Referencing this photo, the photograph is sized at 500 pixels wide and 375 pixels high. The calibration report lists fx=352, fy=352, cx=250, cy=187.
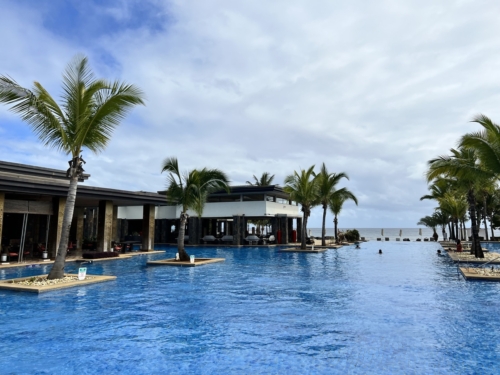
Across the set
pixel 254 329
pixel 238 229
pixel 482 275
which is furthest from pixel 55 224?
pixel 482 275

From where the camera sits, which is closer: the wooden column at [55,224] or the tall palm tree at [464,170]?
the tall palm tree at [464,170]

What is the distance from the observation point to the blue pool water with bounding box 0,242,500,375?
215 inches

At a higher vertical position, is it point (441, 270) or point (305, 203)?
point (305, 203)

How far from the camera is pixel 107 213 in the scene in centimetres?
2475

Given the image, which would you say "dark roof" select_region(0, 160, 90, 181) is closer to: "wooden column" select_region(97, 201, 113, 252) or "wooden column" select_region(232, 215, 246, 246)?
"wooden column" select_region(97, 201, 113, 252)

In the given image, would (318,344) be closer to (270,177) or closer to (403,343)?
(403,343)

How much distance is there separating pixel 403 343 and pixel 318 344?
1.55 m

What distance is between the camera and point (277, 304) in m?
9.58

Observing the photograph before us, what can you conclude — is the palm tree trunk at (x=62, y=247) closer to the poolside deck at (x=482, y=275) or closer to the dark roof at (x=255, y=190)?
the poolside deck at (x=482, y=275)

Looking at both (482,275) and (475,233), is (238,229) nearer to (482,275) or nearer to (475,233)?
(475,233)

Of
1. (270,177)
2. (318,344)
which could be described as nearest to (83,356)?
(318,344)

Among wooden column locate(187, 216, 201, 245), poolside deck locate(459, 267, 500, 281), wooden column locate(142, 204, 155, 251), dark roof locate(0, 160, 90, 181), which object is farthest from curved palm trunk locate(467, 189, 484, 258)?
dark roof locate(0, 160, 90, 181)

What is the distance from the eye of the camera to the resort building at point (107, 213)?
62.7ft

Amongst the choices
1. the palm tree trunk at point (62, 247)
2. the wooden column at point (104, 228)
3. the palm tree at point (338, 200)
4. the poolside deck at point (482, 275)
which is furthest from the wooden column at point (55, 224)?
the palm tree at point (338, 200)
